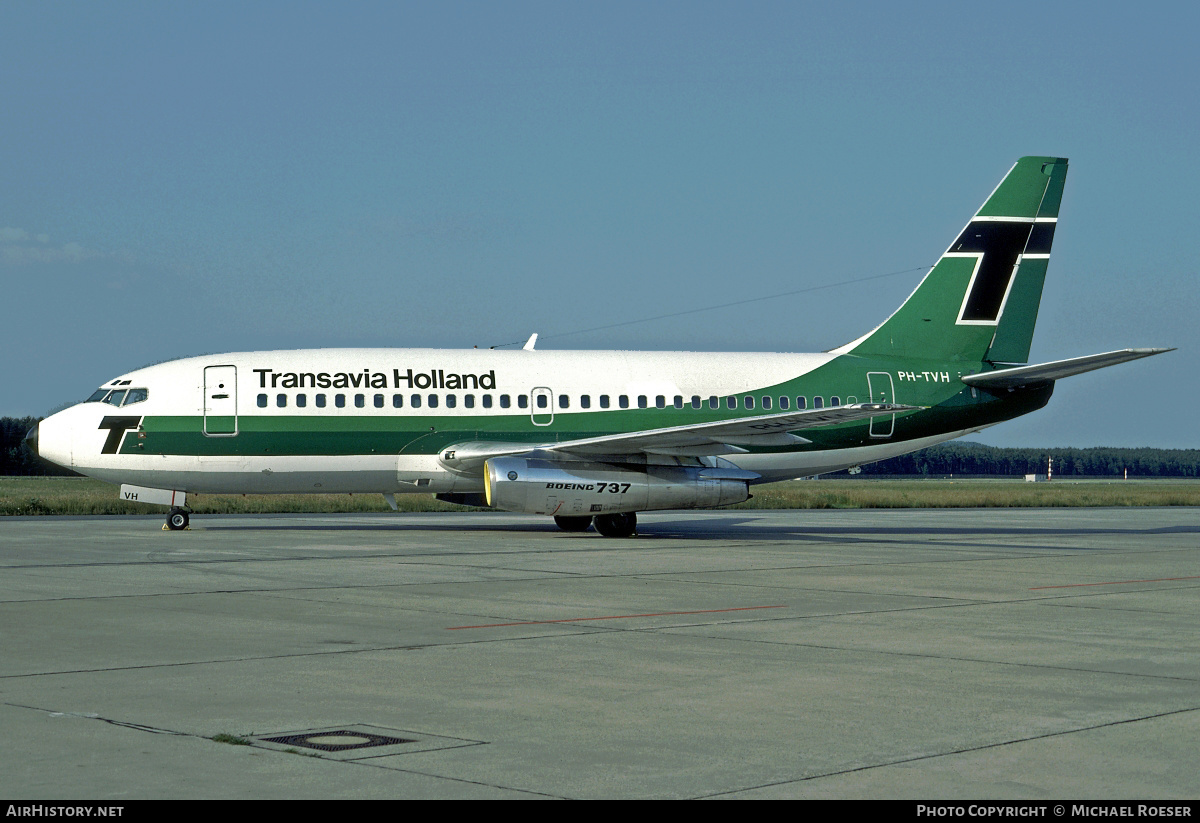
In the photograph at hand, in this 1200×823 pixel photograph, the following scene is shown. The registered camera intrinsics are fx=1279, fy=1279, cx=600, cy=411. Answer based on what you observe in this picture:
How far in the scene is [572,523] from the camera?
28391mm

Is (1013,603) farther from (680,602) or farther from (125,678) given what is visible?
(125,678)

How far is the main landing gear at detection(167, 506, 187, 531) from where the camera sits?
84.2ft

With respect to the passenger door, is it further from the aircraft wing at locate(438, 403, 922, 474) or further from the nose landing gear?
the aircraft wing at locate(438, 403, 922, 474)

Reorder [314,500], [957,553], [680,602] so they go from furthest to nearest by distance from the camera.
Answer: [314,500] < [957,553] < [680,602]

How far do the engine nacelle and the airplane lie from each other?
40 mm

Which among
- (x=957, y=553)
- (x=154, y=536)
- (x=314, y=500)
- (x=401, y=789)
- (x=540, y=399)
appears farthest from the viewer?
(x=314, y=500)

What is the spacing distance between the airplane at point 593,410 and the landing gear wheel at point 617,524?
1.3 inches

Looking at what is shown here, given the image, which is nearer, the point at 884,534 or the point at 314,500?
the point at 884,534

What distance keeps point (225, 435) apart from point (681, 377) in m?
9.56

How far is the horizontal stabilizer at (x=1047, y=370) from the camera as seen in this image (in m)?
24.1

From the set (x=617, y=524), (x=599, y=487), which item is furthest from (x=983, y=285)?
(x=599, y=487)

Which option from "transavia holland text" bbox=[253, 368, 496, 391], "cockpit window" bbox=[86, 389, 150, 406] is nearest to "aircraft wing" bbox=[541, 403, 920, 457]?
"transavia holland text" bbox=[253, 368, 496, 391]

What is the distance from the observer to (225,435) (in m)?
24.8

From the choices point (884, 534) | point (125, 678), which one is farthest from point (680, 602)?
point (884, 534)
